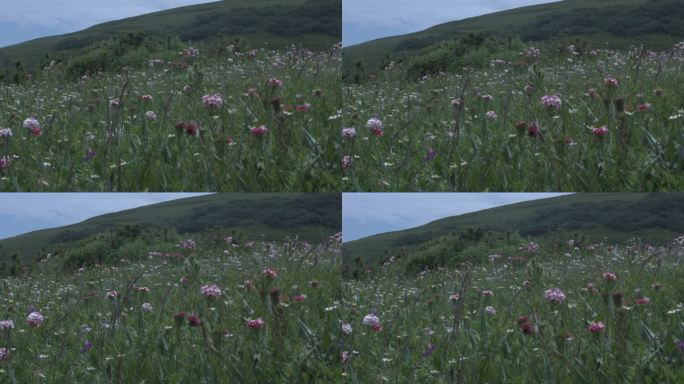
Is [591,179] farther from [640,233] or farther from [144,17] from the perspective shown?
[144,17]

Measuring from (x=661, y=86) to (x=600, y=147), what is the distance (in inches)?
39.8

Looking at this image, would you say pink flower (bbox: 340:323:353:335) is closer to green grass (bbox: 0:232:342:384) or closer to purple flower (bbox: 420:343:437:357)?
green grass (bbox: 0:232:342:384)

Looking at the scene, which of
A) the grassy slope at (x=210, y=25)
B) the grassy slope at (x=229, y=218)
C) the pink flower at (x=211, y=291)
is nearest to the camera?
the grassy slope at (x=229, y=218)

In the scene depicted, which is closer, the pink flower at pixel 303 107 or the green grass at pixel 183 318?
the green grass at pixel 183 318

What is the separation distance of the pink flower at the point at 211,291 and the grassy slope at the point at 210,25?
1.90 m

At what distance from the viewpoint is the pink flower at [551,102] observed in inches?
237

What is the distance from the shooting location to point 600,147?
5.62 meters

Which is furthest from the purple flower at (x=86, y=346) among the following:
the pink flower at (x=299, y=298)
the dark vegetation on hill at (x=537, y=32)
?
the dark vegetation on hill at (x=537, y=32)

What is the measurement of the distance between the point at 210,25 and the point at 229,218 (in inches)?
63.4

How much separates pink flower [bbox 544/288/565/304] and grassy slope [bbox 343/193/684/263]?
0.42 meters

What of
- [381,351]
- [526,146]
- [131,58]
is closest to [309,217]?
[381,351]

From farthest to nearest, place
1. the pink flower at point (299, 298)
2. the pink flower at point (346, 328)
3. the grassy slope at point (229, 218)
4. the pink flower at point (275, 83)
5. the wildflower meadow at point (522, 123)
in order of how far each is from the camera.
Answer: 1. the pink flower at point (275, 83)
2. the pink flower at point (299, 298)
3. the pink flower at point (346, 328)
4. the grassy slope at point (229, 218)
5. the wildflower meadow at point (522, 123)

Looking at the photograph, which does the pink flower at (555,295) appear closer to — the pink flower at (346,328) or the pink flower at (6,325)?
the pink flower at (346,328)

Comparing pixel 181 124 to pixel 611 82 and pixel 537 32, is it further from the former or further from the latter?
pixel 611 82
